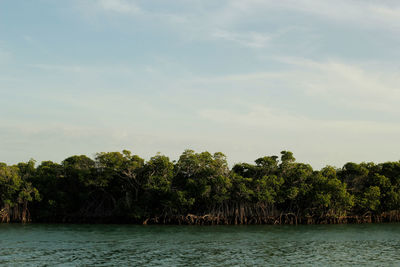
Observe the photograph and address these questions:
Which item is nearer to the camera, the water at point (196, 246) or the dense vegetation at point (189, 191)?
the water at point (196, 246)

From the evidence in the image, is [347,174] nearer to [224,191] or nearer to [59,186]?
[224,191]

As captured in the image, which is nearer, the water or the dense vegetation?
the water

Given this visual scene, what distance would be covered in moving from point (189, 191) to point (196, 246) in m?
14.9

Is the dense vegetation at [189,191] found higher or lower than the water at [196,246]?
higher

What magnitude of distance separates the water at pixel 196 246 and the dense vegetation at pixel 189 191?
4156 millimetres

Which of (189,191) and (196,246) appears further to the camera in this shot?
(189,191)

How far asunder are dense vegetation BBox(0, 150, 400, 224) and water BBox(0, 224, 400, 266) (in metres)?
4.16

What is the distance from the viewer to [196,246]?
31.5m

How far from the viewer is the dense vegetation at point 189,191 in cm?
4684

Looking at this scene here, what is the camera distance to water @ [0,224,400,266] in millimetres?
25719

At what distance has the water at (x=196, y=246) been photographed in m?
25.7

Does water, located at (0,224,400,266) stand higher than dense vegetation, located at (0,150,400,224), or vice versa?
dense vegetation, located at (0,150,400,224)

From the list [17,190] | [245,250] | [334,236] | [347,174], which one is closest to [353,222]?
[347,174]

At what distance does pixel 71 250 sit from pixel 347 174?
37369 millimetres
